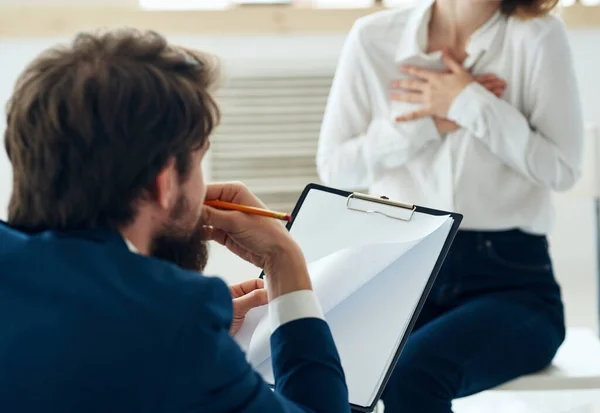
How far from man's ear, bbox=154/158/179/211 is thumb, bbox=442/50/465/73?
102 centimetres

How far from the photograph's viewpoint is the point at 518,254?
171cm

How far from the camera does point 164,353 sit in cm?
78

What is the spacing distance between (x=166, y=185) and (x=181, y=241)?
0.32 ft

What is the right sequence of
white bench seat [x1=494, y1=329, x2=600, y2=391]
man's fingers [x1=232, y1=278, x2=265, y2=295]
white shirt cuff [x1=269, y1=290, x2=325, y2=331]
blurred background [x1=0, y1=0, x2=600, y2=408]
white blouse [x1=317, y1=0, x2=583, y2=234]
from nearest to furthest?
white shirt cuff [x1=269, y1=290, x2=325, y2=331], man's fingers [x1=232, y1=278, x2=265, y2=295], white bench seat [x1=494, y1=329, x2=600, y2=391], white blouse [x1=317, y1=0, x2=583, y2=234], blurred background [x1=0, y1=0, x2=600, y2=408]

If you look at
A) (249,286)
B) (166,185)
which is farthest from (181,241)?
(249,286)

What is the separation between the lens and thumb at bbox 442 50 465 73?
1779 millimetres

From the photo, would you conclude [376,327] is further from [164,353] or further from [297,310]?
Answer: [164,353]

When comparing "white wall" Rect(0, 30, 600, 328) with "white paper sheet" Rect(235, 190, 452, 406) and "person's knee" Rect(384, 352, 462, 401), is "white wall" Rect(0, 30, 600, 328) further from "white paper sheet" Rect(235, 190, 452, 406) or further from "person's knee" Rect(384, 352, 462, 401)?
"white paper sheet" Rect(235, 190, 452, 406)

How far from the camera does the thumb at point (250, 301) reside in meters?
1.17

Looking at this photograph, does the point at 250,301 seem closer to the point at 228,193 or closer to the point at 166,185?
the point at 228,193

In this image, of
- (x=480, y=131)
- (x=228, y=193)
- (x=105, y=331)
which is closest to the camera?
(x=105, y=331)

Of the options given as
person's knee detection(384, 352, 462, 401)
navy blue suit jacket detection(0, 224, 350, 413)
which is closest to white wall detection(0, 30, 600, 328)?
person's knee detection(384, 352, 462, 401)

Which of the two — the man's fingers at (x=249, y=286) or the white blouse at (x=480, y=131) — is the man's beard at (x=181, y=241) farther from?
the white blouse at (x=480, y=131)

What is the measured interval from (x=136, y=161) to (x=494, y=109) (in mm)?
1042
